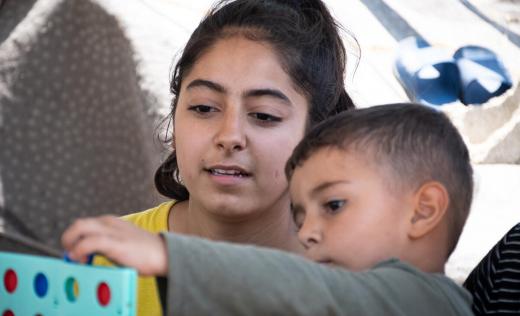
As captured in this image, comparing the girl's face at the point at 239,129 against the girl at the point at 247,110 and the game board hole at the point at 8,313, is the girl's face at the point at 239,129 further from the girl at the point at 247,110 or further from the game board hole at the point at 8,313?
the game board hole at the point at 8,313

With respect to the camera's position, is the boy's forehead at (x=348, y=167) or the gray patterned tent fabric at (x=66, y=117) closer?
the boy's forehead at (x=348, y=167)

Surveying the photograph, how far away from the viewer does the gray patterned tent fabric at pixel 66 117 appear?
87.0 inches

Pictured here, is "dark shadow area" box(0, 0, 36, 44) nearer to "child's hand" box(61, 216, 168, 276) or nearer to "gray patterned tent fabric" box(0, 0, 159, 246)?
"gray patterned tent fabric" box(0, 0, 159, 246)

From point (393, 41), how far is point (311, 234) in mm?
1934

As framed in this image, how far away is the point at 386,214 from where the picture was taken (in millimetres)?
1014

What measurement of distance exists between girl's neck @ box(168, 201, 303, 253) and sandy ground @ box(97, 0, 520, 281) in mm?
628

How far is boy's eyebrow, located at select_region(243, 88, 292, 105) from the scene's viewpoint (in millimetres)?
1365

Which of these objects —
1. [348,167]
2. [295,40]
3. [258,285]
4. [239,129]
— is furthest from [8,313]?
[295,40]

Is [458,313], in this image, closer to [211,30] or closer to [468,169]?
[468,169]

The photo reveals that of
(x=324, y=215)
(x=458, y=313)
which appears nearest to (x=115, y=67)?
(x=324, y=215)

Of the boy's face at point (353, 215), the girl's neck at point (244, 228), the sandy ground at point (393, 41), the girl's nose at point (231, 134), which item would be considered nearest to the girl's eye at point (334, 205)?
the boy's face at point (353, 215)

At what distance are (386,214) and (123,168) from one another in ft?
4.37

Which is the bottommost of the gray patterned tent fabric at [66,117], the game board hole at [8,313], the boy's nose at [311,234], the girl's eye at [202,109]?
the gray patterned tent fabric at [66,117]

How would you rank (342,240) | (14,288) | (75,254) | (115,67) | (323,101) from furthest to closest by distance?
(115,67) → (323,101) → (342,240) → (14,288) → (75,254)
